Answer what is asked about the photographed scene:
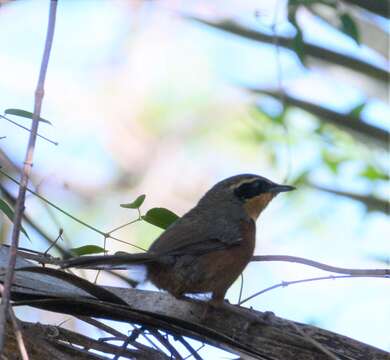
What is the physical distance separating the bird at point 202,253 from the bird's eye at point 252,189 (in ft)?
0.55

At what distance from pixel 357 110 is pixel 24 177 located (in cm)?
472

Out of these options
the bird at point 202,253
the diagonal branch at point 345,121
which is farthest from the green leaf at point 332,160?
the bird at point 202,253

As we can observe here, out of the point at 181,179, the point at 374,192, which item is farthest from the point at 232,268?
the point at 181,179

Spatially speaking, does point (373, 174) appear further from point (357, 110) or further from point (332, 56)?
point (332, 56)

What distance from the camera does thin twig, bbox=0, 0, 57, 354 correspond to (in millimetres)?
2869

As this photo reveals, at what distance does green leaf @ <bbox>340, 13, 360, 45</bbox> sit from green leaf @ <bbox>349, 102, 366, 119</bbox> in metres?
1.65

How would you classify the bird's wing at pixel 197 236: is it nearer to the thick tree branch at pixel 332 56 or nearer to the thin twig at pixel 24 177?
the thick tree branch at pixel 332 56

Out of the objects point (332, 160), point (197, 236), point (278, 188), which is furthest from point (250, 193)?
point (332, 160)

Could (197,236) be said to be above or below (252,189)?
below

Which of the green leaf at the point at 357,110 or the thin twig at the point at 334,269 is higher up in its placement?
the green leaf at the point at 357,110

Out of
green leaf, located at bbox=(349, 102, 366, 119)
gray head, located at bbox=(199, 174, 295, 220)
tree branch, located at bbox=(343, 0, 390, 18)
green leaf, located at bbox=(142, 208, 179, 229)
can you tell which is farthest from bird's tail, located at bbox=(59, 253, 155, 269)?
green leaf, located at bbox=(349, 102, 366, 119)

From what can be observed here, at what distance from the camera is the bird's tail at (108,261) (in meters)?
3.94

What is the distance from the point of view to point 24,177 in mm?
3133

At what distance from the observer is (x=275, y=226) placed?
417 inches
